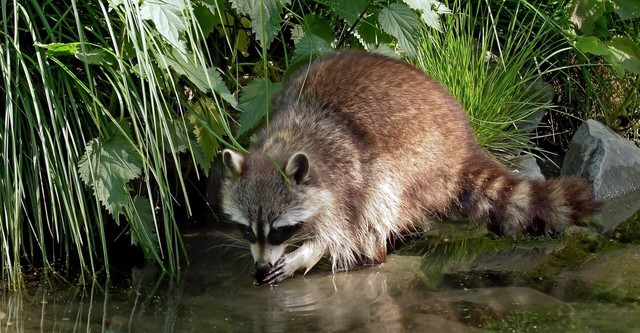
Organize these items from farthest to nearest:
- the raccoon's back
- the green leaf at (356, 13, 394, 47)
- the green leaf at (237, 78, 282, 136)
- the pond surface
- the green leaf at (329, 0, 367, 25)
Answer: the green leaf at (356, 13, 394, 47) < the raccoon's back < the green leaf at (329, 0, 367, 25) < the green leaf at (237, 78, 282, 136) < the pond surface

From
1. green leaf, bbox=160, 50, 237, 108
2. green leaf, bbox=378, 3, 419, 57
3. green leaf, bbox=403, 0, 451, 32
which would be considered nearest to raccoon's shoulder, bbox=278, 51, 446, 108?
green leaf, bbox=378, 3, 419, 57

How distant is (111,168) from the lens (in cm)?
438

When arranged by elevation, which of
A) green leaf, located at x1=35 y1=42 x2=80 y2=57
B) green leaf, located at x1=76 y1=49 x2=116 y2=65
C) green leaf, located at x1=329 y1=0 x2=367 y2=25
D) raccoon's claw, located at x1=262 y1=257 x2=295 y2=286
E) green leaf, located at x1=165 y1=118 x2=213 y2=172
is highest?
green leaf, located at x1=329 y1=0 x2=367 y2=25

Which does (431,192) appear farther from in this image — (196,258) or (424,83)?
(196,258)

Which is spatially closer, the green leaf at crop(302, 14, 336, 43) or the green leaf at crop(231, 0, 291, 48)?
the green leaf at crop(231, 0, 291, 48)

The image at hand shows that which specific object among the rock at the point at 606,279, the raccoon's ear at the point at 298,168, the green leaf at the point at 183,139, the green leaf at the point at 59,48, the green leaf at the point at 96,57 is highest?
the green leaf at the point at 59,48

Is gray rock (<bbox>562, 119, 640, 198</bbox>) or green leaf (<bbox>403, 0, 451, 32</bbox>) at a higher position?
green leaf (<bbox>403, 0, 451, 32</bbox>)

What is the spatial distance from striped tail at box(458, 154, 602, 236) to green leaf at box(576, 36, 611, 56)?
1.00 m

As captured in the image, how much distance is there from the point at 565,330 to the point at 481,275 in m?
0.79

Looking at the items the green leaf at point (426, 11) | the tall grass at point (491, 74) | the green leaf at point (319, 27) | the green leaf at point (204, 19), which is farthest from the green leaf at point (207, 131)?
the tall grass at point (491, 74)

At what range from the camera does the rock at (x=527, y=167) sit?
562 centimetres

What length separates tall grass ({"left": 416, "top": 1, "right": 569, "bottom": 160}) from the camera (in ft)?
18.9

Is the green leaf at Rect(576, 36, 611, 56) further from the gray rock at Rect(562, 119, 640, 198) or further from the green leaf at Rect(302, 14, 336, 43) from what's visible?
the green leaf at Rect(302, 14, 336, 43)

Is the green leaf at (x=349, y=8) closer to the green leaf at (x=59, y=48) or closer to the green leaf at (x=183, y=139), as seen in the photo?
the green leaf at (x=183, y=139)
